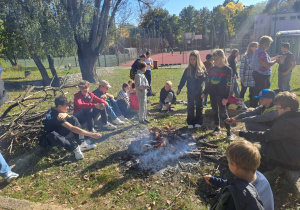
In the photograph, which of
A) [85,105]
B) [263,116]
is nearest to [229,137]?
[263,116]

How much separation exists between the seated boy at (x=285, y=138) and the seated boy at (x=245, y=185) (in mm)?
1392

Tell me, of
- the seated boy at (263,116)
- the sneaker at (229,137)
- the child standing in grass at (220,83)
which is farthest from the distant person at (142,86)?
the seated boy at (263,116)

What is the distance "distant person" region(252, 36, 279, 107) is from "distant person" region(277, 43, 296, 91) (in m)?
1.70

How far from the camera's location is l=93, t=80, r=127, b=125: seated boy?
594 centimetres

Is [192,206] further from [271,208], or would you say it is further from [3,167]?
[3,167]

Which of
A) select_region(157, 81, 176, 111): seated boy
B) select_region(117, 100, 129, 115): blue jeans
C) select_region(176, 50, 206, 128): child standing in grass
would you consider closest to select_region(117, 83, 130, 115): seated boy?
select_region(117, 100, 129, 115): blue jeans

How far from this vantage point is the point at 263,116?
3736 mm

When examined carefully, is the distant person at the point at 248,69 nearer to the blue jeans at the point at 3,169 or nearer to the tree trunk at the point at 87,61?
the blue jeans at the point at 3,169

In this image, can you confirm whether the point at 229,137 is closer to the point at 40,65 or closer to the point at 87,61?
the point at 87,61

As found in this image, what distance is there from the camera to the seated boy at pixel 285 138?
2898 millimetres

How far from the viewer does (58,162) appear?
4.23m

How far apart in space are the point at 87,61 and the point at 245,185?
1267 centimetres

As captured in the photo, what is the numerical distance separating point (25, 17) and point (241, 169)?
13008mm

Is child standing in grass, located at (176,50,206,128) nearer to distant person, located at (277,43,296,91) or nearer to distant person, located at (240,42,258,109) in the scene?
distant person, located at (240,42,258,109)
